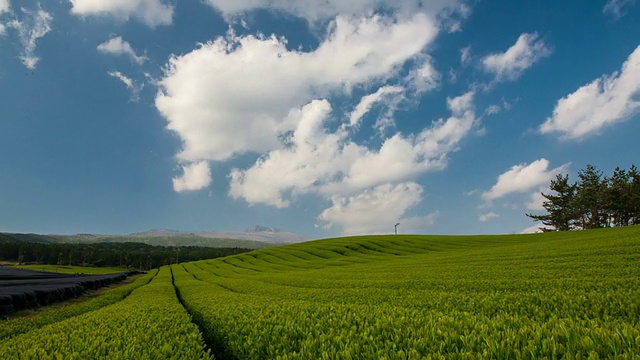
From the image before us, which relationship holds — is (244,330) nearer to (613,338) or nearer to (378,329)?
(378,329)

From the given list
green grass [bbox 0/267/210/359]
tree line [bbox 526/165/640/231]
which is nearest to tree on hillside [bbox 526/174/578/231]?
tree line [bbox 526/165/640/231]

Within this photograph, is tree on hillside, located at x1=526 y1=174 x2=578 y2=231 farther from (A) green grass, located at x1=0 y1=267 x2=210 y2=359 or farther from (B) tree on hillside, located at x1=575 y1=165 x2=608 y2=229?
(A) green grass, located at x1=0 y1=267 x2=210 y2=359

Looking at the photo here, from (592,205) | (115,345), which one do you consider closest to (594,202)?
(592,205)

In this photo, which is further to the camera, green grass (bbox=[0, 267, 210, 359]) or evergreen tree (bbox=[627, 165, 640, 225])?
evergreen tree (bbox=[627, 165, 640, 225])

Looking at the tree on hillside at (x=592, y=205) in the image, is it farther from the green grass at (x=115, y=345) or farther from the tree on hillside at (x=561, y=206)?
the green grass at (x=115, y=345)

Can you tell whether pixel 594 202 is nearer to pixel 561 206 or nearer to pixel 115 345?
pixel 561 206

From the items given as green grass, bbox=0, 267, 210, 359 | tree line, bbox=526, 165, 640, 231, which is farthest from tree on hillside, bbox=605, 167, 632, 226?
green grass, bbox=0, 267, 210, 359

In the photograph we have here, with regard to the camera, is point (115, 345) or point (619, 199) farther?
point (619, 199)

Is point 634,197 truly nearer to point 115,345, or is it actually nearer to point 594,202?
point 594,202

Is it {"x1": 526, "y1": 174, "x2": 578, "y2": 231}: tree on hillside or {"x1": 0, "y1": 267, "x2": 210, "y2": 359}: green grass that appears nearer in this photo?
{"x1": 0, "y1": 267, "x2": 210, "y2": 359}: green grass

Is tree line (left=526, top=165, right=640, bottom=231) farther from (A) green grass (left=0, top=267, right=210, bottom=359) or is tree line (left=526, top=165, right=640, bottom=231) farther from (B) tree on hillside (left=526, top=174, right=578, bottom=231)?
(A) green grass (left=0, top=267, right=210, bottom=359)

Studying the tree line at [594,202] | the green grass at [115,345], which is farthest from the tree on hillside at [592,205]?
the green grass at [115,345]

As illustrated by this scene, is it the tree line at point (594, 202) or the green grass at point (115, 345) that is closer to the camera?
the green grass at point (115, 345)

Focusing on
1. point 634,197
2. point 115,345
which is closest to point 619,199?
point 634,197
